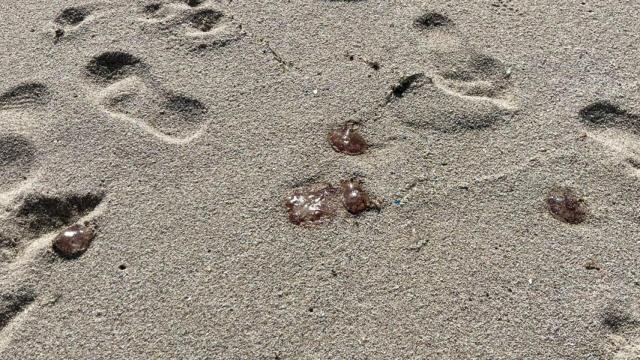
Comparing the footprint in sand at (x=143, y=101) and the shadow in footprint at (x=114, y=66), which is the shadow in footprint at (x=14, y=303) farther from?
the shadow in footprint at (x=114, y=66)

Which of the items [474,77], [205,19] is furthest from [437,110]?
[205,19]

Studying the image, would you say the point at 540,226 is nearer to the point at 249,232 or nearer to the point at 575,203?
the point at 575,203

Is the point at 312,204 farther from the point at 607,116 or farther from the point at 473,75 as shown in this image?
the point at 607,116

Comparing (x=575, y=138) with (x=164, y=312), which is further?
(x=575, y=138)

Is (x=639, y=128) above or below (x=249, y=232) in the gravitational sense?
above

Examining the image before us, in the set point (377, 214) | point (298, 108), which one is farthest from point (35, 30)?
point (377, 214)

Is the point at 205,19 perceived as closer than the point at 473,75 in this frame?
No

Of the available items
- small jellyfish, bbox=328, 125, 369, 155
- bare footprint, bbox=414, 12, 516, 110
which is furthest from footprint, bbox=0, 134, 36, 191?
bare footprint, bbox=414, 12, 516, 110
